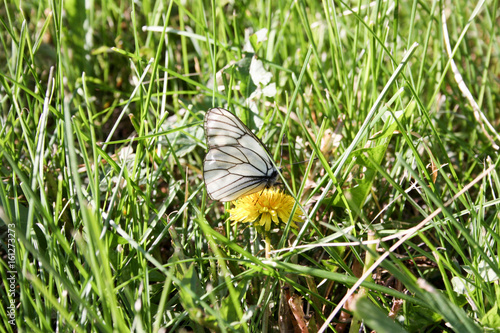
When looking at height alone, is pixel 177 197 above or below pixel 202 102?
below

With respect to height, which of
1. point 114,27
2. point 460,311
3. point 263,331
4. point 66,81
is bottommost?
point 263,331

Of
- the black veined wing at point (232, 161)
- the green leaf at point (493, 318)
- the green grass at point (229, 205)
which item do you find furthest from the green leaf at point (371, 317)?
the black veined wing at point (232, 161)

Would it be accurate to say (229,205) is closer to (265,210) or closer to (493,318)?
(265,210)

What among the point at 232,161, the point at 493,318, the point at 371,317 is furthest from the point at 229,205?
the point at 493,318

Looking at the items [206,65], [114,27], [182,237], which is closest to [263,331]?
[182,237]

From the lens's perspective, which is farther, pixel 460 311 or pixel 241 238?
pixel 241 238

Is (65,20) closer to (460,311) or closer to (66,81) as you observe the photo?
(66,81)
